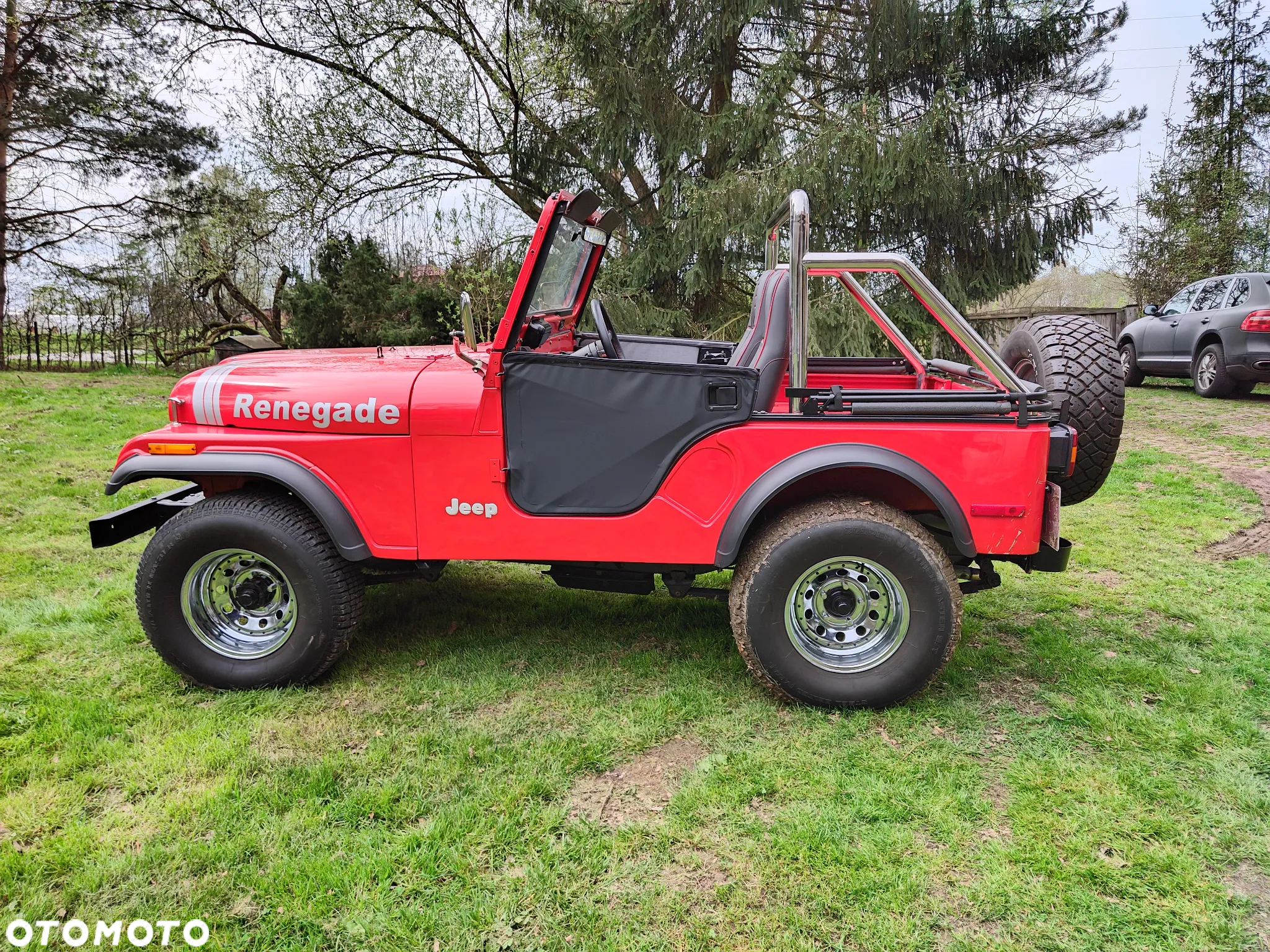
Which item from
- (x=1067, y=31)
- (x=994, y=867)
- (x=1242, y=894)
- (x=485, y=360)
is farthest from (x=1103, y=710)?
(x=1067, y=31)

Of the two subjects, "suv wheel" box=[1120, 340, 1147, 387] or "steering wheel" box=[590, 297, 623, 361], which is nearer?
"steering wheel" box=[590, 297, 623, 361]

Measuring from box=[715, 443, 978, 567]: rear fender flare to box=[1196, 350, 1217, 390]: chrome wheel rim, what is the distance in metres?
9.52

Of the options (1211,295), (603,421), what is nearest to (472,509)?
(603,421)

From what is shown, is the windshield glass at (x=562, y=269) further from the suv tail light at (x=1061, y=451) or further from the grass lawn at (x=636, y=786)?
the suv tail light at (x=1061, y=451)

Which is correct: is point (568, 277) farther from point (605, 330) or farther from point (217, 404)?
point (217, 404)

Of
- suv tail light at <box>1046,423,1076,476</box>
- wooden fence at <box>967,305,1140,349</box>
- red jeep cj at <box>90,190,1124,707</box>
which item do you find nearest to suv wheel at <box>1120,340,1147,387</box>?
wooden fence at <box>967,305,1140,349</box>

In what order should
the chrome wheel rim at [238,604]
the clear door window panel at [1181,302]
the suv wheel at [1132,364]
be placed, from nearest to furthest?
1. the chrome wheel rim at [238,604]
2. the clear door window panel at [1181,302]
3. the suv wheel at [1132,364]

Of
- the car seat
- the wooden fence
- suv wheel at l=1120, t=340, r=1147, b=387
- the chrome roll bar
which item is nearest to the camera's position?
the chrome roll bar

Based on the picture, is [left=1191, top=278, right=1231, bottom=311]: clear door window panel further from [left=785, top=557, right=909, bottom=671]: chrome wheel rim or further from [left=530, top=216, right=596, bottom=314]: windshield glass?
[left=530, top=216, right=596, bottom=314]: windshield glass

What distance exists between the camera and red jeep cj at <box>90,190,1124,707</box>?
295 cm

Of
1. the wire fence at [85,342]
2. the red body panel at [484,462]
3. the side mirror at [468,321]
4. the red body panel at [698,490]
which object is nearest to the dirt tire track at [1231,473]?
the red body panel at [698,490]

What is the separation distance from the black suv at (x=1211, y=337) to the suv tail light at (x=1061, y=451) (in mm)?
8067

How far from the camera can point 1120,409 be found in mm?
3307

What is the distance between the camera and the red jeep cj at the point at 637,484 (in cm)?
295
